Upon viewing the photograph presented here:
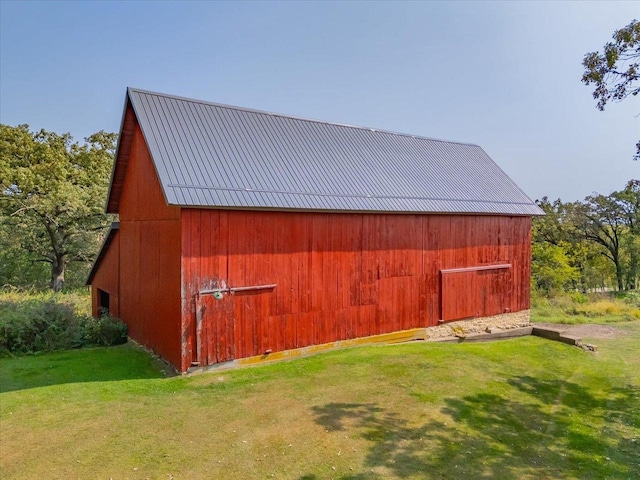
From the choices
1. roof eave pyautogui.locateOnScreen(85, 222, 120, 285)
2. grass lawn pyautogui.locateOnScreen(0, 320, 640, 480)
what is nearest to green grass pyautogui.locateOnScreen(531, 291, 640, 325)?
grass lawn pyautogui.locateOnScreen(0, 320, 640, 480)

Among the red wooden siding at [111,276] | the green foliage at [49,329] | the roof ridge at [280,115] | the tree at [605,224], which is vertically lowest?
the green foliage at [49,329]

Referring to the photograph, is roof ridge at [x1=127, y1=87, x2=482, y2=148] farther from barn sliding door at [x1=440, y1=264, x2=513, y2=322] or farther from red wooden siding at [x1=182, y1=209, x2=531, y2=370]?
barn sliding door at [x1=440, y1=264, x2=513, y2=322]

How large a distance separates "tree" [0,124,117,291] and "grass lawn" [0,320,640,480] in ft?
48.3

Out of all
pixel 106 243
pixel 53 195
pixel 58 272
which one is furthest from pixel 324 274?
pixel 58 272

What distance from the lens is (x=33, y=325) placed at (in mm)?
9570

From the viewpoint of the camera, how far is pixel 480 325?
Result: 40.1 ft

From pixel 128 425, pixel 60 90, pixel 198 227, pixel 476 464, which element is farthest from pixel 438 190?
pixel 60 90

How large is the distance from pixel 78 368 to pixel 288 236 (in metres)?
5.07

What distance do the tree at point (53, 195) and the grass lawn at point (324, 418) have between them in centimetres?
1472

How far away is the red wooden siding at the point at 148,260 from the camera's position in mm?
7910

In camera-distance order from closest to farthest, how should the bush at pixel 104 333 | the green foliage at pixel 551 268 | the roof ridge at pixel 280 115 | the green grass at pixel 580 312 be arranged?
the roof ridge at pixel 280 115, the bush at pixel 104 333, the green grass at pixel 580 312, the green foliage at pixel 551 268

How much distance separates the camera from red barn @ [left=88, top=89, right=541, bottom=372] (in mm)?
7844

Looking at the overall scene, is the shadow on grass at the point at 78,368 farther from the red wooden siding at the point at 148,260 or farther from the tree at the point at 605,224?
the tree at the point at 605,224

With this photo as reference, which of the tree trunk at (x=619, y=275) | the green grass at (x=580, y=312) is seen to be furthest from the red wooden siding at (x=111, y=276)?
the tree trunk at (x=619, y=275)
